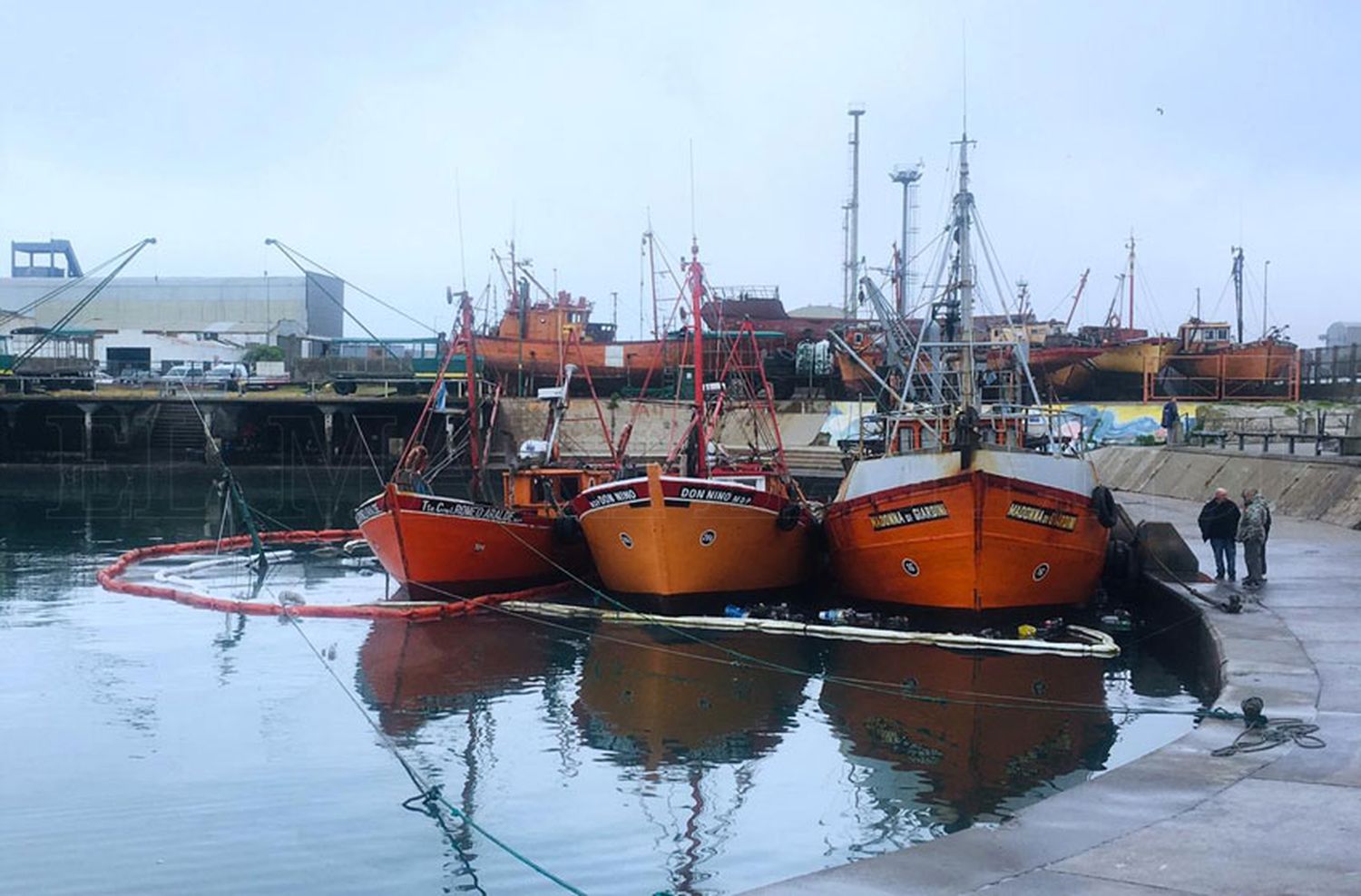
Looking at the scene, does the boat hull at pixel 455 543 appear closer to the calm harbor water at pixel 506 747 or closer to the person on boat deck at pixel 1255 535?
the calm harbor water at pixel 506 747

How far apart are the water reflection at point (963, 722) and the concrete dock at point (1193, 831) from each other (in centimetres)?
185

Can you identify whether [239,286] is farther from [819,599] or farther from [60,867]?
[60,867]

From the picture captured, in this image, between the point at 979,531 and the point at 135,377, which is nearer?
the point at 979,531

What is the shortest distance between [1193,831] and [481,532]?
15.8m

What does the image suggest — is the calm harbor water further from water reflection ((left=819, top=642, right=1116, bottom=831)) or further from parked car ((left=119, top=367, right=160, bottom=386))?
parked car ((left=119, top=367, right=160, bottom=386))

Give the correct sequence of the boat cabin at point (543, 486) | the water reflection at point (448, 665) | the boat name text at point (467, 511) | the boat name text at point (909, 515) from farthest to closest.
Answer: the boat cabin at point (543, 486) → the boat name text at point (467, 511) → the boat name text at point (909, 515) → the water reflection at point (448, 665)

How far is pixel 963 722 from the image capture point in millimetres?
13531

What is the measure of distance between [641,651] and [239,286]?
7613 cm

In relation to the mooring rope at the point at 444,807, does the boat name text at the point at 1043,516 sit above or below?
above

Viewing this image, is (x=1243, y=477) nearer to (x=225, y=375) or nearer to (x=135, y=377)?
(x=225, y=375)

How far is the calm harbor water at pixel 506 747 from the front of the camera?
9.48 metres

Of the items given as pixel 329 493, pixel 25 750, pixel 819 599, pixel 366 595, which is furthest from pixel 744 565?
pixel 329 493

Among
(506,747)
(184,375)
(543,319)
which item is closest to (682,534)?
(506,747)

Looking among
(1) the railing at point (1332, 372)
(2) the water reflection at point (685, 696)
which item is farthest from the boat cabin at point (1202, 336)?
(2) the water reflection at point (685, 696)
